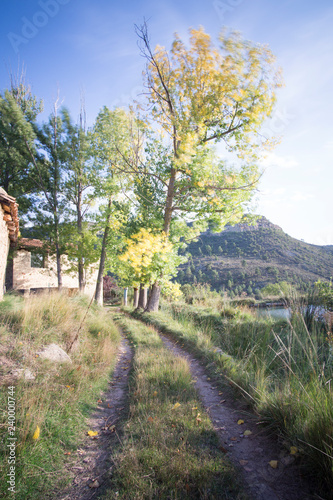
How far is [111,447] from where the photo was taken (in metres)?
2.74

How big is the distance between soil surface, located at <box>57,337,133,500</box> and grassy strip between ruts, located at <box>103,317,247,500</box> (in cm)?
19

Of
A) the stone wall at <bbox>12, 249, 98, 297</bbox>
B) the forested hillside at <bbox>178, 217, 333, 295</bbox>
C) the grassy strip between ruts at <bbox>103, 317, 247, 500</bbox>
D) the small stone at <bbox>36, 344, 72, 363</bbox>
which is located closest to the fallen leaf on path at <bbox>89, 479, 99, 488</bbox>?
the grassy strip between ruts at <bbox>103, 317, 247, 500</bbox>

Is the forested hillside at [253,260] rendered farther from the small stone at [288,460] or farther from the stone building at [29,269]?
the small stone at [288,460]

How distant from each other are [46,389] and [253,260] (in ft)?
149

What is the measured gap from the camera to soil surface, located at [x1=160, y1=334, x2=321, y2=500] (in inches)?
78.9

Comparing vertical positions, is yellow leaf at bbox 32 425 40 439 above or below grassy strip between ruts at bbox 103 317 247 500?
above

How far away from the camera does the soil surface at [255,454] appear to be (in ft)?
6.57

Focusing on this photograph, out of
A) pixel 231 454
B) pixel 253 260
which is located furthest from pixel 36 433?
pixel 253 260

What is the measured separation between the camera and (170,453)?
7.82 feet

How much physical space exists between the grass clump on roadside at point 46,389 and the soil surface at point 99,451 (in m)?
0.12

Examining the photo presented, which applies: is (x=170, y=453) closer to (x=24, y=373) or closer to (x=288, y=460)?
(x=288, y=460)

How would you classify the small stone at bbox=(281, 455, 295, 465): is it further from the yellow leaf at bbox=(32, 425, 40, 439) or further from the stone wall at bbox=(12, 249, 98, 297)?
the stone wall at bbox=(12, 249, 98, 297)

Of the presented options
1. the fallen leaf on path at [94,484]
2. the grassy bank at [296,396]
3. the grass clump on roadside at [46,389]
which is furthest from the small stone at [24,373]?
the grassy bank at [296,396]

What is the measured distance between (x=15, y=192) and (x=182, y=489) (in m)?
18.5
